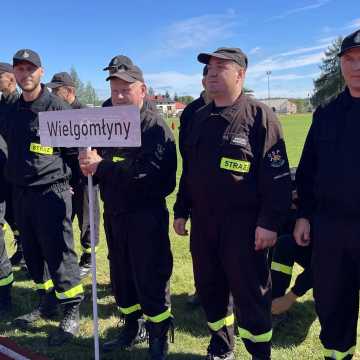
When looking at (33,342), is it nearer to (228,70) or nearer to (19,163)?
(19,163)

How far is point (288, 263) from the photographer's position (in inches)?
158

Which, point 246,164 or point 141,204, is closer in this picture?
point 246,164

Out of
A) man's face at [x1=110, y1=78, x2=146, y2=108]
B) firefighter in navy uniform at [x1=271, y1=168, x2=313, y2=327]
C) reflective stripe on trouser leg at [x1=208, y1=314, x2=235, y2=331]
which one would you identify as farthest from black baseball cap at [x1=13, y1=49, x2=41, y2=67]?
reflective stripe on trouser leg at [x1=208, y1=314, x2=235, y2=331]

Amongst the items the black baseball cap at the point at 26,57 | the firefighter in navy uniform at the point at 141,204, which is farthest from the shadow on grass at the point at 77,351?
the black baseball cap at the point at 26,57

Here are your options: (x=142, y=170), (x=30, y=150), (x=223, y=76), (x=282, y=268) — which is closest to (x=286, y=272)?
(x=282, y=268)

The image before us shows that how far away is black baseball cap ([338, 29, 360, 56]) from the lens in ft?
8.34

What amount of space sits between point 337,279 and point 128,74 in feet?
7.06

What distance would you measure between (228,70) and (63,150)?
6.35 feet

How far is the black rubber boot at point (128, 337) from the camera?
3777mm

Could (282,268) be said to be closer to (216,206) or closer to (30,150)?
(216,206)

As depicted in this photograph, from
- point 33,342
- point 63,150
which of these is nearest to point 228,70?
point 63,150

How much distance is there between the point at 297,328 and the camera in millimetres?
4105

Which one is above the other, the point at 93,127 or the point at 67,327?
the point at 93,127

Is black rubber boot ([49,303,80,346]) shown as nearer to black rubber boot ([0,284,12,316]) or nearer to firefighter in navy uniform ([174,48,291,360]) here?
black rubber boot ([0,284,12,316])
